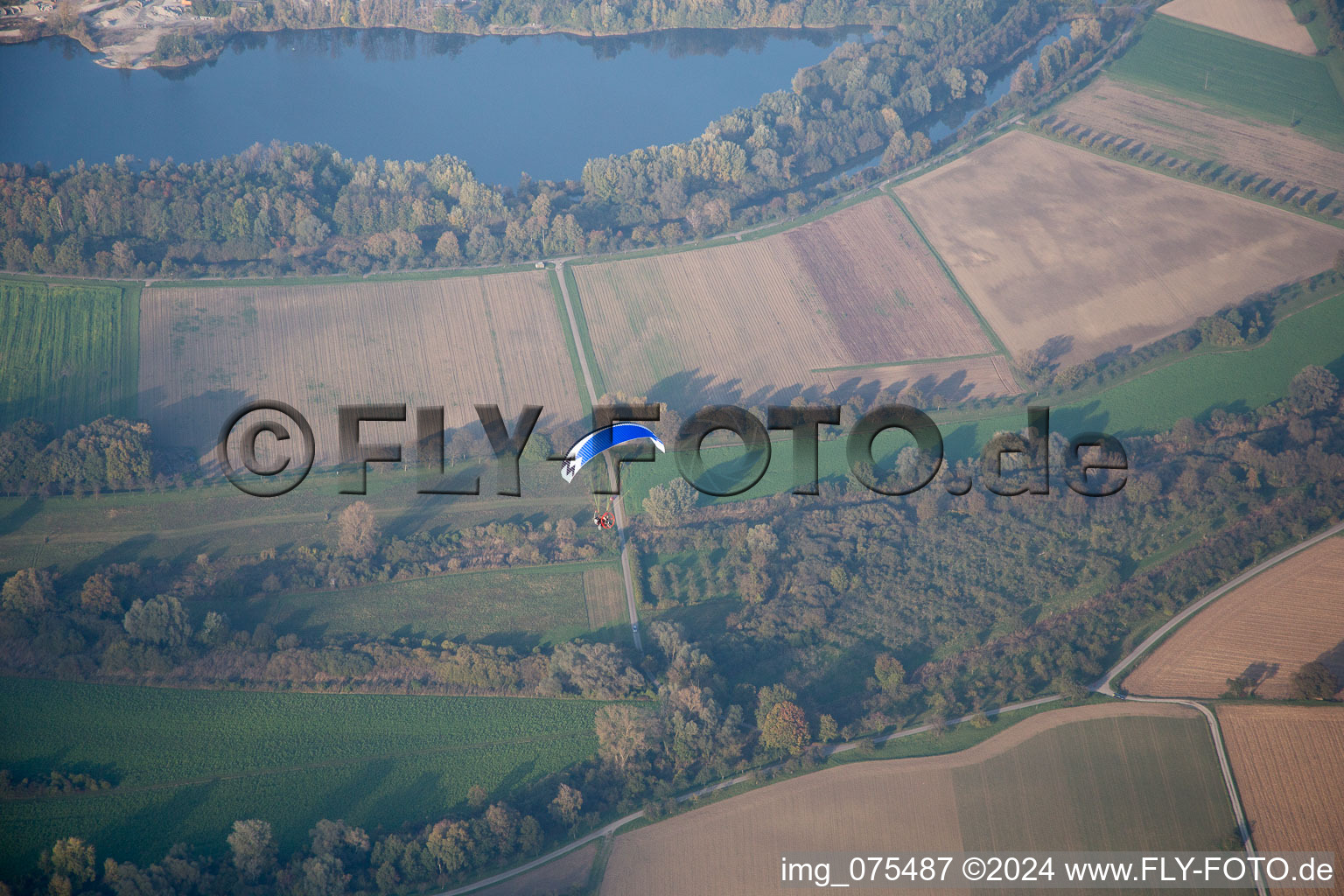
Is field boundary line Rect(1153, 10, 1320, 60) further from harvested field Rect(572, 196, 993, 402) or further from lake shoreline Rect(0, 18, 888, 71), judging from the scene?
harvested field Rect(572, 196, 993, 402)

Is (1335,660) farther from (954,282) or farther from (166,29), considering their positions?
(166,29)

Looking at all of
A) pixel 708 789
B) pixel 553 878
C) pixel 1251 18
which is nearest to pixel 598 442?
pixel 708 789

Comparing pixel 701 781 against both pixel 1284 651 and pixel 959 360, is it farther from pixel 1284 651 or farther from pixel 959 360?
pixel 959 360

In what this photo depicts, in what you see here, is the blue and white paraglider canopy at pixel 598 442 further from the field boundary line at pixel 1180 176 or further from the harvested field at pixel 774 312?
the field boundary line at pixel 1180 176

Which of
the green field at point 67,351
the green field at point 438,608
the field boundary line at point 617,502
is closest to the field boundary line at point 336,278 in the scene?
the green field at point 67,351

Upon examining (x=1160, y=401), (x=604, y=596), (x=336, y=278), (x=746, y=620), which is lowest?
(x=746, y=620)

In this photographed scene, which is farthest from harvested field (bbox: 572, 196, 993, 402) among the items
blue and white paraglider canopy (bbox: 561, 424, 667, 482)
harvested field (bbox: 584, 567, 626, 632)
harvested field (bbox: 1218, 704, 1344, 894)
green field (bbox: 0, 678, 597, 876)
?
harvested field (bbox: 1218, 704, 1344, 894)
